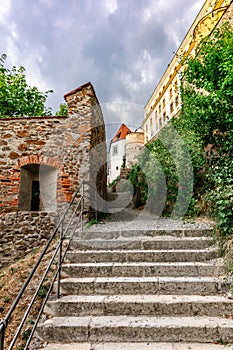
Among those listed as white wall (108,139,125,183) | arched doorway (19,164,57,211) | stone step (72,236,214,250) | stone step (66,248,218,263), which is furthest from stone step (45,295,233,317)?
white wall (108,139,125,183)

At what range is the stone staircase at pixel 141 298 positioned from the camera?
2.16 meters

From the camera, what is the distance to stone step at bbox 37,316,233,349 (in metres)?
2.14

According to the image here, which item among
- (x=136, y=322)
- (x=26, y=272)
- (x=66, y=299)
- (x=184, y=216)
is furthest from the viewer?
(x=184, y=216)

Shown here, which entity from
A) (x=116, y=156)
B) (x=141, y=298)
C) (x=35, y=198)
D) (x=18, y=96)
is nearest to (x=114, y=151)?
(x=116, y=156)

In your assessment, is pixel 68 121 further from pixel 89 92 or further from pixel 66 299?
pixel 66 299

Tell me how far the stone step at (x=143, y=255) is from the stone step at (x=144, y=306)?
2.18 feet

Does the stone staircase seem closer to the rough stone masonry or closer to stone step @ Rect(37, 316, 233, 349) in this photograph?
stone step @ Rect(37, 316, 233, 349)

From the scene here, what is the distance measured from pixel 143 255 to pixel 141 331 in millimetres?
1144

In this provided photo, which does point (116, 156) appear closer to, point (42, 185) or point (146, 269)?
point (42, 185)

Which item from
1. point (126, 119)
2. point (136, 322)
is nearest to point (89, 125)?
point (126, 119)

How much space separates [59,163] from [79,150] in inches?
25.6

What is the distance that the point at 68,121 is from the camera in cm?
613

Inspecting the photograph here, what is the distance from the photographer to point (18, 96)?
1118cm

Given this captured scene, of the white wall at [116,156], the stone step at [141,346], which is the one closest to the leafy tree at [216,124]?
the stone step at [141,346]
